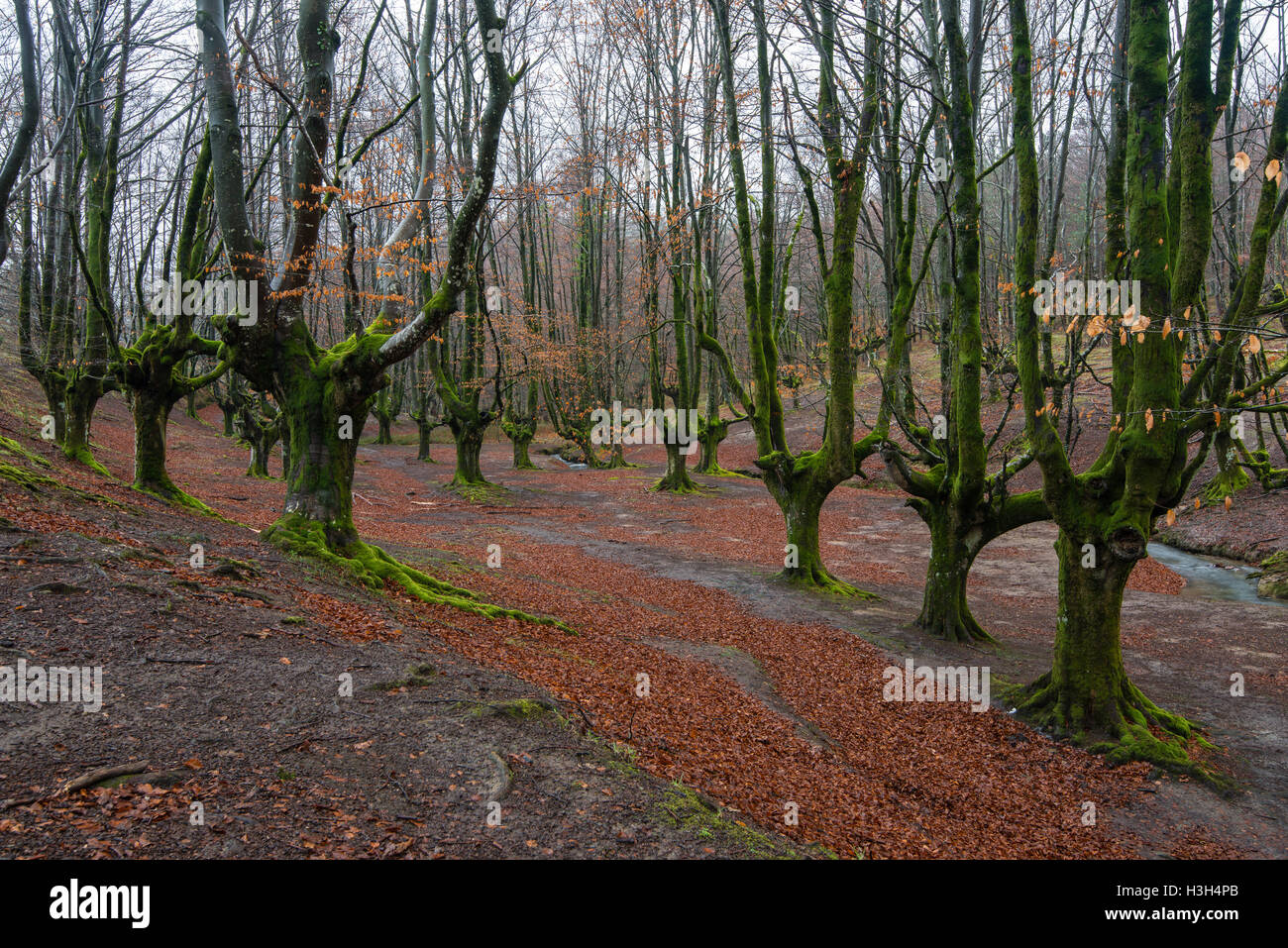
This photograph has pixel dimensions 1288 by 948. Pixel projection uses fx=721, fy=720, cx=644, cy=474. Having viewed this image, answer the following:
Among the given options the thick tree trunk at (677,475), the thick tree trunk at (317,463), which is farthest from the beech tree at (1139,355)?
the thick tree trunk at (677,475)

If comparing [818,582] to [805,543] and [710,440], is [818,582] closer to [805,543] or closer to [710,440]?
[805,543]

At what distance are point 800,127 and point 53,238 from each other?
1592cm

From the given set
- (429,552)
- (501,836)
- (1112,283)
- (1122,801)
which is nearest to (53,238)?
(429,552)

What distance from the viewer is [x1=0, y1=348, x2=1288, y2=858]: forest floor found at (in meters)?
3.11

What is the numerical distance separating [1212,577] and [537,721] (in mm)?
14467

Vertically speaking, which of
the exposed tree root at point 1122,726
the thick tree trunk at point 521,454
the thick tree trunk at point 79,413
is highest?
the thick tree trunk at point 79,413

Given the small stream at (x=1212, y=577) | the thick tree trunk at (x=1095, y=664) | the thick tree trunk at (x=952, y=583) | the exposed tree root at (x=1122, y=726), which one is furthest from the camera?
the small stream at (x=1212, y=577)

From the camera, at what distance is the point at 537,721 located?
446 cm

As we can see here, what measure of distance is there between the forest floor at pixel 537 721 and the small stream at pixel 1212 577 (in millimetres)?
1161

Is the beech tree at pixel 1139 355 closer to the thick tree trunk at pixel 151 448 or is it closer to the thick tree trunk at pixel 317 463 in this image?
the thick tree trunk at pixel 317 463

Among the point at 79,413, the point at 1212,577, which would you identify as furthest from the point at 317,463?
the point at 1212,577

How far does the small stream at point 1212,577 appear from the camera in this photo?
1183cm

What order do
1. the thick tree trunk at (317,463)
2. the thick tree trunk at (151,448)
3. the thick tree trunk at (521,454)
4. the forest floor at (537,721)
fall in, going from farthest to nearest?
the thick tree trunk at (521,454) < the thick tree trunk at (151,448) < the thick tree trunk at (317,463) < the forest floor at (537,721)
